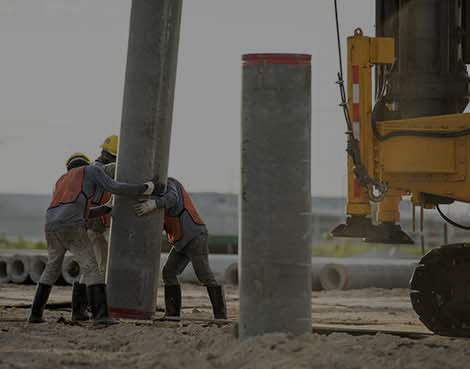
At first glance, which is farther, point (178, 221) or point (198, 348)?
point (178, 221)

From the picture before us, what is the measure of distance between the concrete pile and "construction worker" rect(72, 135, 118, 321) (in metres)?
7.29

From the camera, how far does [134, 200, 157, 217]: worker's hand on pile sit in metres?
12.6

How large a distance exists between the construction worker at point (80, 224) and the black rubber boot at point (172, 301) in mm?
1538

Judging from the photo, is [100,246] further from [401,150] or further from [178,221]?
[401,150]

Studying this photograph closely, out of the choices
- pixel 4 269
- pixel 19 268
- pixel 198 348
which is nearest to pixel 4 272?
pixel 4 269

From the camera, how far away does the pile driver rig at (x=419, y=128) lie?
11.8m

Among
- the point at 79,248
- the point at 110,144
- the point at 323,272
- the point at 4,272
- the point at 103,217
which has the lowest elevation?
the point at 79,248

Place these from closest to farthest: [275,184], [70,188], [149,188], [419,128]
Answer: [275,184] < [419,128] < [70,188] < [149,188]

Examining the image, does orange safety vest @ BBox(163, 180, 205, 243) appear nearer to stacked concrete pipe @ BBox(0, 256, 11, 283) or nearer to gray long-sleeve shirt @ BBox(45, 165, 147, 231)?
gray long-sleeve shirt @ BBox(45, 165, 147, 231)

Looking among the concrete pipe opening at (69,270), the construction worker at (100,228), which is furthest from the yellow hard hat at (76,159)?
the concrete pipe opening at (69,270)

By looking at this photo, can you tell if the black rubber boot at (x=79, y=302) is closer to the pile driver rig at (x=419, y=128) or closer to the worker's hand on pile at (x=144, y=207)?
the worker's hand on pile at (x=144, y=207)

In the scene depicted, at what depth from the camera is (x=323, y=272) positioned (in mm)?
21406

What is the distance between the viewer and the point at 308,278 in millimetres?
Answer: 9727

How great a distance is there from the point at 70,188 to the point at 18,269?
1084 cm
